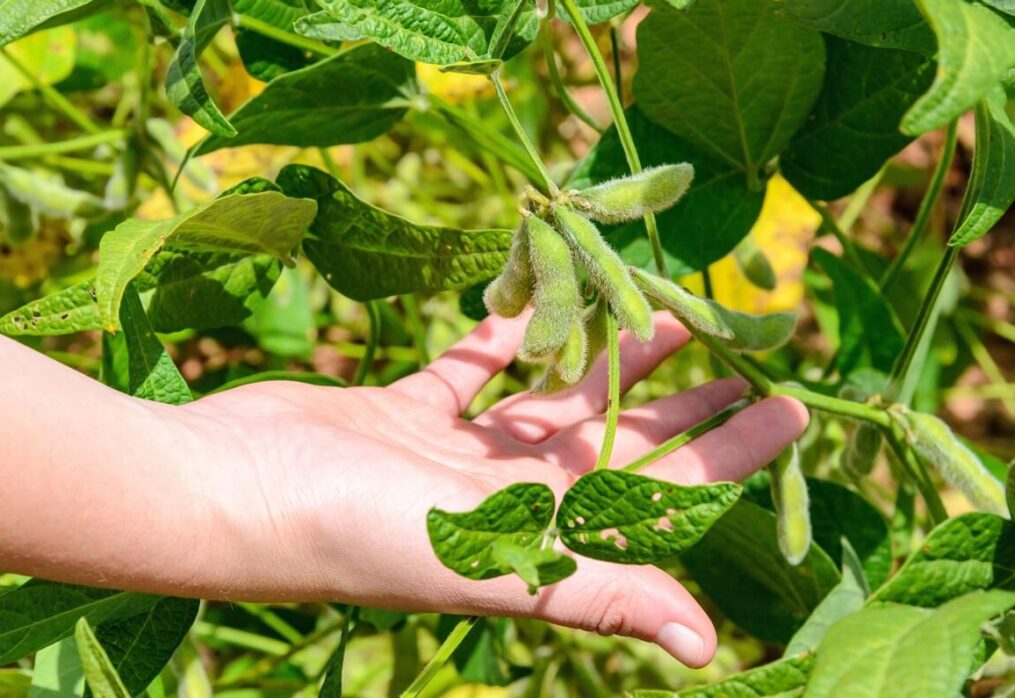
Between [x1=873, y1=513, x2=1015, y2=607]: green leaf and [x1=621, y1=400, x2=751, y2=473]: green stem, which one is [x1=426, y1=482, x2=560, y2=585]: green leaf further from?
[x1=873, y1=513, x2=1015, y2=607]: green leaf

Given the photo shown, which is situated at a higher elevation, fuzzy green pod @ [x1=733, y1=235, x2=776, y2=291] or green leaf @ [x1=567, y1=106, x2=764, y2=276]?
green leaf @ [x1=567, y1=106, x2=764, y2=276]

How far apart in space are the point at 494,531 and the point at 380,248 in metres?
0.56

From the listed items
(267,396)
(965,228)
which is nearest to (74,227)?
(267,396)

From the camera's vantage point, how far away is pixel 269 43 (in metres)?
1.48

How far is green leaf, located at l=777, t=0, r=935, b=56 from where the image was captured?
1.07 metres

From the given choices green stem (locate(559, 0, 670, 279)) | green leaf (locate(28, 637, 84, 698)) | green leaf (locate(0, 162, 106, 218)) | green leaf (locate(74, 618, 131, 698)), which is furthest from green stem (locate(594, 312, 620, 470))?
green leaf (locate(0, 162, 106, 218))

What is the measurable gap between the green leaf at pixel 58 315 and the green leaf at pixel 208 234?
7cm

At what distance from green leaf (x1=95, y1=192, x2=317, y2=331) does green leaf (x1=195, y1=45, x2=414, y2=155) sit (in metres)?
0.13

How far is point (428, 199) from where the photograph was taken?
224 cm

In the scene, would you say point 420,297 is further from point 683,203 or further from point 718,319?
point 718,319

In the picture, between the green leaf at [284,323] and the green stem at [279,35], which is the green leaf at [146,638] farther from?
the green leaf at [284,323]

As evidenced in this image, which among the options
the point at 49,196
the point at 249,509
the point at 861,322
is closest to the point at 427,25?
the point at 249,509

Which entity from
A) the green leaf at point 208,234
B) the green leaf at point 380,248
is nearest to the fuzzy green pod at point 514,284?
the green leaf at point 380,248

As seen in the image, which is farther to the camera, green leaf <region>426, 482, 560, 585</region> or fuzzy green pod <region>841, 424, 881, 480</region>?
fuzzy green pod <region>841, 424, 881, 480</region>
